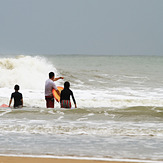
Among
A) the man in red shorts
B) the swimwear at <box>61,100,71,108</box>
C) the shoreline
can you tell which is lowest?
the shoreline

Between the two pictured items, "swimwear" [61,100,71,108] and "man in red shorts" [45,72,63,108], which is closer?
"swimwear" [61,100,71,108]

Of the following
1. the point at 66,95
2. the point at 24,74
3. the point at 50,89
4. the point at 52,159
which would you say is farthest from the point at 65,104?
the point at 24,74

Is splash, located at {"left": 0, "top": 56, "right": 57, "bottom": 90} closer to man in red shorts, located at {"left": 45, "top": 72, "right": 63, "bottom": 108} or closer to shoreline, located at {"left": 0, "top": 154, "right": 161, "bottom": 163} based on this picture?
man in red shorts, located at {"left": 45, "top": 72, "right": 63, "bottom": 108}

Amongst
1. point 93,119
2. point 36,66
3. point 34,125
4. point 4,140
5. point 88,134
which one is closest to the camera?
point 4,140

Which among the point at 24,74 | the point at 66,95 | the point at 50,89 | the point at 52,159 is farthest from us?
the point at 24,74

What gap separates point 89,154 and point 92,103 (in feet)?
27.8

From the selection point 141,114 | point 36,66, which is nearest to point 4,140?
point 141,114

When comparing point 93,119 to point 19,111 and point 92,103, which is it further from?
point 92,103

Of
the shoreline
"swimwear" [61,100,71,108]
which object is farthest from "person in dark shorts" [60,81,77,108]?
the shoreline

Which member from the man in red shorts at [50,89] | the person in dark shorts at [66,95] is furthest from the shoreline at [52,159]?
the man in red shorts at [50,89]

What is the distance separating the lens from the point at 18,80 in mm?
21391

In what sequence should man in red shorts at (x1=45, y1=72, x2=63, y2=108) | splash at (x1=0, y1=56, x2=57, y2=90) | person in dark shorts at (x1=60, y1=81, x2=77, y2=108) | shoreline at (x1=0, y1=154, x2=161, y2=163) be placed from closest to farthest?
shoreline at (x1=0, y1=154, x2=161, y2=163), person in dark shorts at (x1=60, y1=81, x2=77, y2=108), man in red shorts at (x1=45, y1=72, x2=63, y2=108), splash at (x1=0, y1=56, x2=57, y2=90)

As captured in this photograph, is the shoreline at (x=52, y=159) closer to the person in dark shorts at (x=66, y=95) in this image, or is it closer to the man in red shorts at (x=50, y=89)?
the person in dark shorts at (x=66, y=95)

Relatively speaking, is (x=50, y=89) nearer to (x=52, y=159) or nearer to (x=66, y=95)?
(x=66, y=95)
